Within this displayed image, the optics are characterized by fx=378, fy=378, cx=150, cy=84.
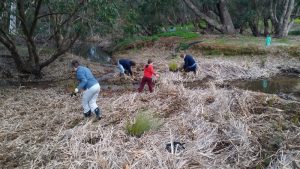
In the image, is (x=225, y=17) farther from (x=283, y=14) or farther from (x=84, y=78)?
(x=84, y=78)

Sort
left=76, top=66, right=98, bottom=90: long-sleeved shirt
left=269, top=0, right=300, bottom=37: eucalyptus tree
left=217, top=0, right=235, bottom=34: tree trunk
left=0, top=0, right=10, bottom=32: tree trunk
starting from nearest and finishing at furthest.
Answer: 1. left=76, top=66, right=98, bottom=90: long-sleeved shirt
2. left=0, top=0, right=10, bottom=32: tree trunk
3. left=269, top=0, right=300, bottom=37: eucalyptus tree
4. left=217, top=0, right=235, bottom=34: tree trunk

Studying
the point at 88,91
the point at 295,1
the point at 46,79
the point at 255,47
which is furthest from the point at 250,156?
the point at 295,1

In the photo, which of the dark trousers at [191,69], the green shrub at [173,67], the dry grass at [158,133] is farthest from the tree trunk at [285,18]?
the dry grass at [158,133]

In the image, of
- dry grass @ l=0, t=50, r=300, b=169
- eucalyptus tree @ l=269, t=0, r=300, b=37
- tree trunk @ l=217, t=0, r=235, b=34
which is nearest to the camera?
dry grass @ l=0, t=50, r=300, b=169

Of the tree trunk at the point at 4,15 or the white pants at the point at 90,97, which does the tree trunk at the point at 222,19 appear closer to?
the tree trunk at the point at 4,15

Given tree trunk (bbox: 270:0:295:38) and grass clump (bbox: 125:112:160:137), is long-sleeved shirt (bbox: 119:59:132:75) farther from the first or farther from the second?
tree trunk (bbox: 270:0:295:38)

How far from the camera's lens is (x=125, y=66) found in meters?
15.9

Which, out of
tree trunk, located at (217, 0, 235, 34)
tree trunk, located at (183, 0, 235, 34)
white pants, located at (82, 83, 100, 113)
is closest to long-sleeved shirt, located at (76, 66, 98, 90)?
white pants, located at (82, 83, 100, 113)

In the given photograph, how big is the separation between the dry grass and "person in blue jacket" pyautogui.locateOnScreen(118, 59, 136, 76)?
14.2ft

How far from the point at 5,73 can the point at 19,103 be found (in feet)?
17.8

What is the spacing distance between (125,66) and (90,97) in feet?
22.0

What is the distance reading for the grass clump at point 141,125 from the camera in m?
7.96

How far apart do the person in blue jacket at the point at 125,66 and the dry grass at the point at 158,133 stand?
4338 millimetres

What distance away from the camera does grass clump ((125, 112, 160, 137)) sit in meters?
7.96
